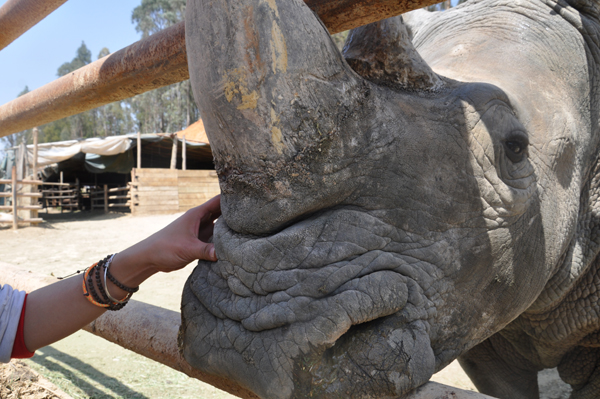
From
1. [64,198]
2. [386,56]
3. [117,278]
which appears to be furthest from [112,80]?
[64,198]

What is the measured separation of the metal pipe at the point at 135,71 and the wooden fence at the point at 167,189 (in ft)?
42.8

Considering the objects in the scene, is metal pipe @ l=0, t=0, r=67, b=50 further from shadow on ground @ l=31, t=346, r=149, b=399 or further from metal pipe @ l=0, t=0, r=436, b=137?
shadow on ground @ l=31, t=346, r=149, b=399

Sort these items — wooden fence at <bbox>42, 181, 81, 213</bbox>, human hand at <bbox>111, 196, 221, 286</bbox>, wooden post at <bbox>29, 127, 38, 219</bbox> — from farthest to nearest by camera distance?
wooden fence at <bbox>42, 181, 81, 213</bbox>, wooden post at <bbox>29, 127, 38, 219</bbox>, human hand at <bbox>111, 196, 221, 286</bbox>

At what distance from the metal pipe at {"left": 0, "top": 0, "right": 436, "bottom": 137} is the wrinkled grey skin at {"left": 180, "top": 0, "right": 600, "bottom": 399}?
13 cm

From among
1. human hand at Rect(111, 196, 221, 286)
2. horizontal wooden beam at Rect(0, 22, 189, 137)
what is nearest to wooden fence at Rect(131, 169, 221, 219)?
horizontal wooden beam at Rect(0, 22, 189, 137)

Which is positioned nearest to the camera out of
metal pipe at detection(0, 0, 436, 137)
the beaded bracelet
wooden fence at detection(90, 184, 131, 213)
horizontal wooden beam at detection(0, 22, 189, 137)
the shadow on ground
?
metal pipe at detection(0, 0, 436, 137)

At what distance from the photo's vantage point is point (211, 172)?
18625 millimetres

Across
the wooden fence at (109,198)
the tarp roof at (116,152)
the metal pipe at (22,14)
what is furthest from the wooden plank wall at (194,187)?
the metal pipe at (22,14)

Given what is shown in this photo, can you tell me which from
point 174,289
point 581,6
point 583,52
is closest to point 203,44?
point 583,52

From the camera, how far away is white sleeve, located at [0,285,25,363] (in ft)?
5.59

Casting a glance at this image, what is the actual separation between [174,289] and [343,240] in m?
6.68

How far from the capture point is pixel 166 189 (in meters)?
17.5

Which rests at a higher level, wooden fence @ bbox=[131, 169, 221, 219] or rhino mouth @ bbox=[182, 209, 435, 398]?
rhino mouth @ bbox=[182, 209, 435, 398]

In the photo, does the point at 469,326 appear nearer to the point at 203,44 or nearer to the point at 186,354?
the point at 186,354
